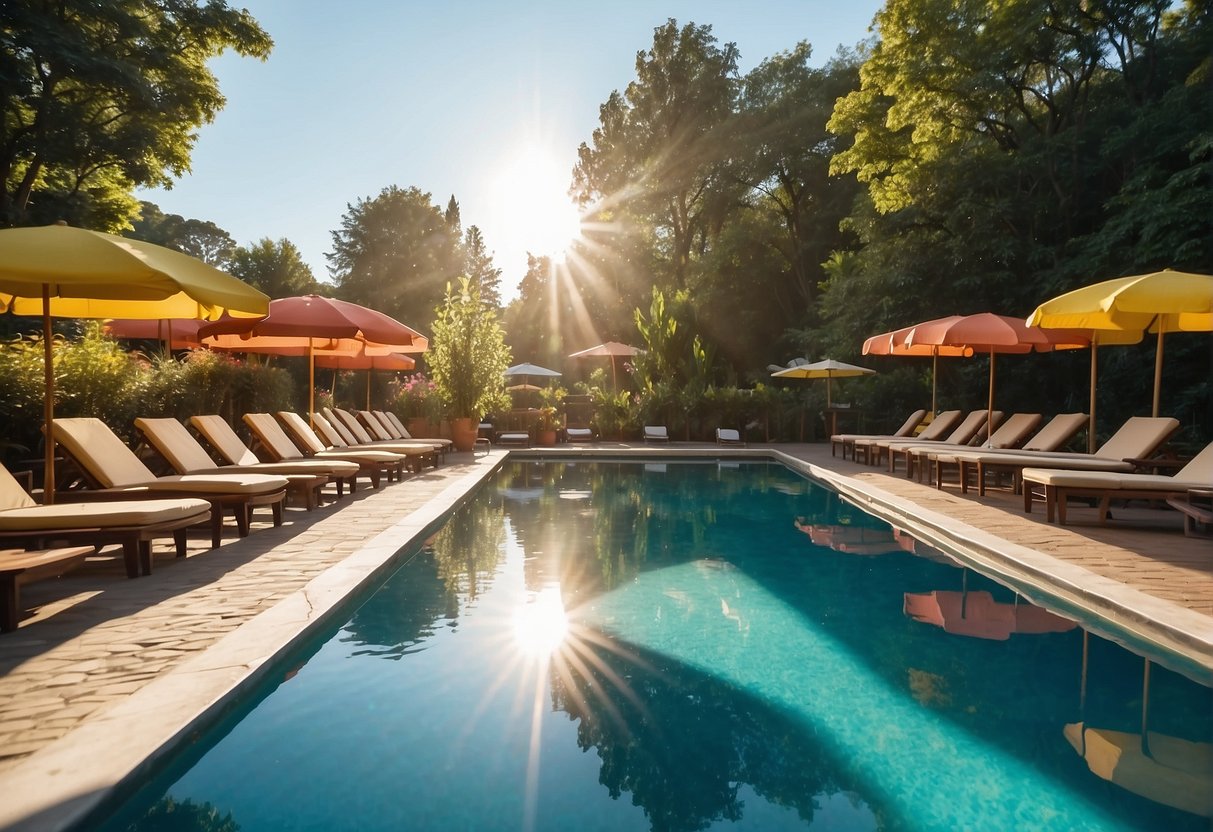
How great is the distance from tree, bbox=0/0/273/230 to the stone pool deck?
14.0 metres

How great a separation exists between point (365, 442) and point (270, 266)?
20.1 meters

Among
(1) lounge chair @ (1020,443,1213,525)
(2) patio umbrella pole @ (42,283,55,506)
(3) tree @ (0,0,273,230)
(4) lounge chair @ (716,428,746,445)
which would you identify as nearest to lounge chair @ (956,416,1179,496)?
(1) lounge chair @ (1020,443,1213,525)

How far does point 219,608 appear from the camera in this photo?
4.30 metres

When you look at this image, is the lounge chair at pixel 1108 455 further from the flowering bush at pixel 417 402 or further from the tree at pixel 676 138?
the tree at pixel 676 138

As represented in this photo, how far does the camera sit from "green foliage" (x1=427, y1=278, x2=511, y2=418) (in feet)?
55.1

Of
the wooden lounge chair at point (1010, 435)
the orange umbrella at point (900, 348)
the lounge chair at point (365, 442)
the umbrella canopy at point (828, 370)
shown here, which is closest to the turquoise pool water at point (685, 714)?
the wooden lounge chair at point (1010, 435)

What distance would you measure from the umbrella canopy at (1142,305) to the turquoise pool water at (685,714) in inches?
142

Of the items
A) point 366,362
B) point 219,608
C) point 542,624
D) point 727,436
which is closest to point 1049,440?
point 542,624

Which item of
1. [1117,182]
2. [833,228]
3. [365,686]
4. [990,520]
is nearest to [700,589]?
[365,686]

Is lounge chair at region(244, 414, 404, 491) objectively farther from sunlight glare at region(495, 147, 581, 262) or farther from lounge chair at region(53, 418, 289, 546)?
sunlight glare at region(495, 147, 581, 262)

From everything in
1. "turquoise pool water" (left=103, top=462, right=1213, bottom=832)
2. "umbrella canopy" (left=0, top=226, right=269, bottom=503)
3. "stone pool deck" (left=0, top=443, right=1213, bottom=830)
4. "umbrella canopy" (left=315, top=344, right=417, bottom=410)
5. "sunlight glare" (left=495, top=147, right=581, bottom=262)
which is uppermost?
"sunlight glare" (left=495, top=147, right=581, bottom=262)

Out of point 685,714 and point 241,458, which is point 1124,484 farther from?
point 241,458

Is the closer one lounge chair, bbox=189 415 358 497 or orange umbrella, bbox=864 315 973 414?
lounge chair, bbox=189 415 358 497

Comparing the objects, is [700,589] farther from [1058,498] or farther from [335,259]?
[335,259]
